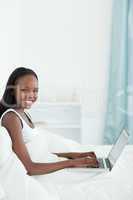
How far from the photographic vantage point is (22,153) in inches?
68.7

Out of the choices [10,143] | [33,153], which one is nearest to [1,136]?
[10,143]

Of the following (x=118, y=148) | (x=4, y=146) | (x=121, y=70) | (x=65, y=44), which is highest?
(x=65, y=44)

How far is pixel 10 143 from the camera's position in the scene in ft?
5.57

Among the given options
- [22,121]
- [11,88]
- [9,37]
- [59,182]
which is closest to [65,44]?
[9,37]

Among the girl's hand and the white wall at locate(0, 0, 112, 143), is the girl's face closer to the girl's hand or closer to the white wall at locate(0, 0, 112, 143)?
the girl's hand

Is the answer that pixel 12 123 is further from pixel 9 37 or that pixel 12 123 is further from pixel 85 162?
pixel 9 37

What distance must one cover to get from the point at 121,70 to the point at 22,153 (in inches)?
91.3

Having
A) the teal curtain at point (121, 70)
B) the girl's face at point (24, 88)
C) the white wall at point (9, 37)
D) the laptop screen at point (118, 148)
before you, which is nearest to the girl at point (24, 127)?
the girl's face at point (24, 88)

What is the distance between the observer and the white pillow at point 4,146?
1.63m

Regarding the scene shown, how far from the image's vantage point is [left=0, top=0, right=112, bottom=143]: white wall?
13.0 ft

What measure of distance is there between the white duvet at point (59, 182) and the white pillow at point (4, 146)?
0.8 inches

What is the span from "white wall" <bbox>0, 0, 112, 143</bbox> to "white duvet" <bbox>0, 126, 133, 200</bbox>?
6.39 ft

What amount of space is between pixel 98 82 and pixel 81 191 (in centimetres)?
237

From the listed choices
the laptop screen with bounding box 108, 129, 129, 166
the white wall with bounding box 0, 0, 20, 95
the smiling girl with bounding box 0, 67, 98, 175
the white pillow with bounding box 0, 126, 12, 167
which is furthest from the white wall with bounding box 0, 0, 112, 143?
the white pillow with bounding box 0, 126, 12, 167
